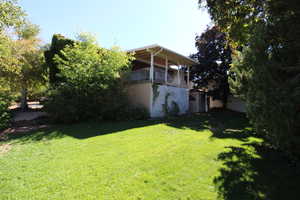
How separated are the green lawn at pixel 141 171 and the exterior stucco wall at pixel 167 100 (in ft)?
18.5

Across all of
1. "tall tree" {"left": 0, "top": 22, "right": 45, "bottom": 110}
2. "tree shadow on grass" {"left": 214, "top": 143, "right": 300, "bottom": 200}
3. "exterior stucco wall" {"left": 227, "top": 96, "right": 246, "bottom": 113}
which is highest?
"tall tree" {"left": 0, "top": 22, "right": 45, "bottom": 110}

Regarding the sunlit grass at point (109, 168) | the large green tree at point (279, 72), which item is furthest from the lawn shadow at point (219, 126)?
the large green tree at point (279, 72)

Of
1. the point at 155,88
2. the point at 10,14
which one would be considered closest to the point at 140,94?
the point at 155,88

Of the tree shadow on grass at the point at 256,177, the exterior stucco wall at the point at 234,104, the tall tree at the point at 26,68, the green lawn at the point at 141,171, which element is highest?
the tall tree at the point at 26,68

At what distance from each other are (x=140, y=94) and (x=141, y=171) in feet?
26.8

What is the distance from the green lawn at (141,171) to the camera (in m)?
2.71

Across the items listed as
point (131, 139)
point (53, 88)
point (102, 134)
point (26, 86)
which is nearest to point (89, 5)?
point (53, 88)

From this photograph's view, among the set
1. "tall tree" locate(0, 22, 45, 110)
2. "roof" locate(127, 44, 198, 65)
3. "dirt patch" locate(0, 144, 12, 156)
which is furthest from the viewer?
"tall tree" locate(0, 22, 45, 110)

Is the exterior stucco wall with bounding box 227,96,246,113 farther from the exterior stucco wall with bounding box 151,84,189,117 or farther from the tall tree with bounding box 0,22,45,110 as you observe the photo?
the tall tree with bounding box 0,22,45,110

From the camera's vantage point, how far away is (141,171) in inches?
134

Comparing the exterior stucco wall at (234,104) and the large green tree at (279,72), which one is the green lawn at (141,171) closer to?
the large green tree at (279,72)

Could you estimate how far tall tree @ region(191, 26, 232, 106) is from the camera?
52.3 feet

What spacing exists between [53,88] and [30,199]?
7.94 meters

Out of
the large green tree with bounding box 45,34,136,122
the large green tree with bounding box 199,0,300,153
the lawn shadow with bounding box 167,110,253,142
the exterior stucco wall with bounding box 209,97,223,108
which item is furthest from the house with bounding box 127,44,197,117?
the exterior stucco wall with bounding box 209,97,223,108
